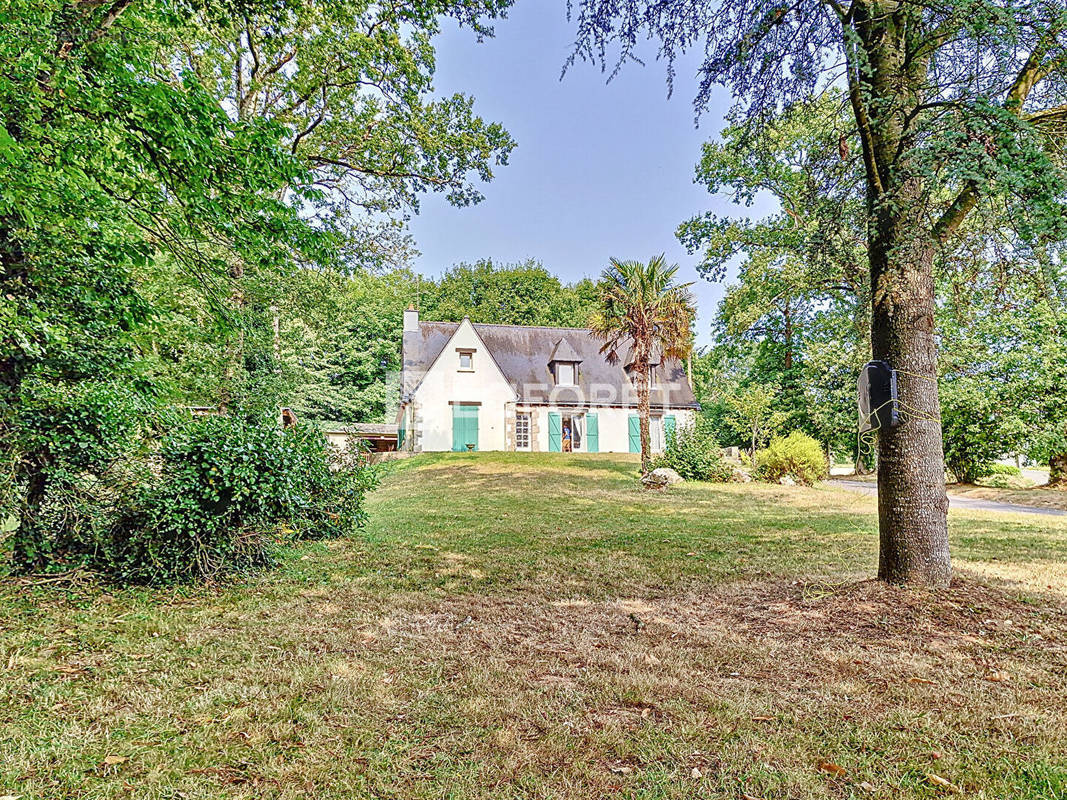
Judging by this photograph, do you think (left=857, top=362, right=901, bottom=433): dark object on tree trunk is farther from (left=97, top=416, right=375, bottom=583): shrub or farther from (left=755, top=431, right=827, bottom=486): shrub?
(left=755, top=431, right=827, bottom=486): shrub

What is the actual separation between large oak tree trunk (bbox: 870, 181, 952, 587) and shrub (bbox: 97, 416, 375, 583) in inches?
202

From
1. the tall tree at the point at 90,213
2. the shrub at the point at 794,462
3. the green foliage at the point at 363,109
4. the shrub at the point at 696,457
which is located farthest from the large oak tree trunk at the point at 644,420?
the tall tree at the point at 90,213

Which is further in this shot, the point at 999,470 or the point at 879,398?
the point at 999,470

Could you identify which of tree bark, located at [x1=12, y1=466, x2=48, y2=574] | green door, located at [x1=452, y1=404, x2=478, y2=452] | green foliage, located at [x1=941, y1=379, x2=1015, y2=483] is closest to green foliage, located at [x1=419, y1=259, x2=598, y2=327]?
green door, located at [x1=452, y1=404, x2=478, y2=452]

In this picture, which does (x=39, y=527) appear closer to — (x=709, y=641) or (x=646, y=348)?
(x=709, y=641)

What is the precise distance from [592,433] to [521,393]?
150 inches

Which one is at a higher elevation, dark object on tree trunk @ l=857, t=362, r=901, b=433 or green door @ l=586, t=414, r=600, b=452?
dark object on tree trunk @ l=857, t=362, r=901, b=433

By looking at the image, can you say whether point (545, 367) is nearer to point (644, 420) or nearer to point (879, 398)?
point (644, 420)

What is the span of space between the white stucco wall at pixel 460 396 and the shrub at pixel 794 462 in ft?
35.9

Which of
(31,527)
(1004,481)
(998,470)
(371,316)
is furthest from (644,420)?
(371,316)

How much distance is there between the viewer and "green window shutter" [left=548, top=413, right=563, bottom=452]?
23797 mm

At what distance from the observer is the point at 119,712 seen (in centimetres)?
246

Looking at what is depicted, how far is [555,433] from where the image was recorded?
78.5 feet

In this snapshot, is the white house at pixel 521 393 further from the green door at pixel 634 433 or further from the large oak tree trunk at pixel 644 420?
the large oak tree trunk at pixel 644 420
